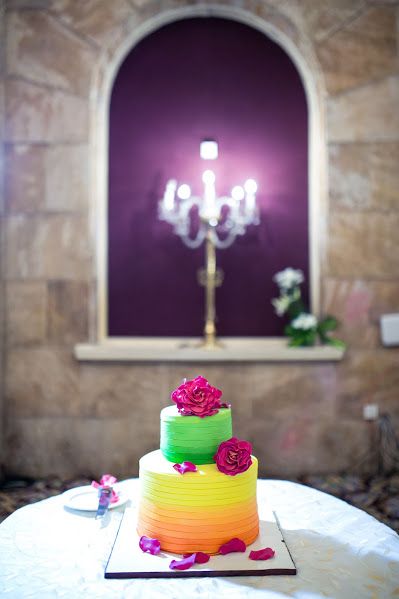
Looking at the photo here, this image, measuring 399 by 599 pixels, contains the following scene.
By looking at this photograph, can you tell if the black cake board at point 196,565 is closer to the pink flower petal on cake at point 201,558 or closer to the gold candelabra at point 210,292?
the pink flower petal on cake at point 201,558

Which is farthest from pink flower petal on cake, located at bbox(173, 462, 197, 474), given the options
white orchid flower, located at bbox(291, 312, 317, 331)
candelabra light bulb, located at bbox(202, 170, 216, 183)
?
candelabra light bulb, located at bbox(202, 170, 216, 183)

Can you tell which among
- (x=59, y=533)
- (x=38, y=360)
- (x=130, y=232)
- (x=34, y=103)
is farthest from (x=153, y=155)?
(x=59, y=533)

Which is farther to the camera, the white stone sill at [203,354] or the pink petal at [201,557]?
the white stone sill at [203,354]

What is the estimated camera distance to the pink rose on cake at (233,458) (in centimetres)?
141

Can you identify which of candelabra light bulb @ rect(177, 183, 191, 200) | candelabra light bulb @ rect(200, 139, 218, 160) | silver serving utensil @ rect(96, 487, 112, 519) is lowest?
silver serving utensil @ rect(96, 487, 112, 519)

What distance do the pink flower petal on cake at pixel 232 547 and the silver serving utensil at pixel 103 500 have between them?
388 mm

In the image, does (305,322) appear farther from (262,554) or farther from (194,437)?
(262,554)

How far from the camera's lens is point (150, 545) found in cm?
137

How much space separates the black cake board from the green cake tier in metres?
0.22

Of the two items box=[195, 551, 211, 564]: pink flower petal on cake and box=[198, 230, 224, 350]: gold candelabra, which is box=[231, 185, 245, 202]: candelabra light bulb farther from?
box=[195, 551, 211, 564]: pink flower petal on cake

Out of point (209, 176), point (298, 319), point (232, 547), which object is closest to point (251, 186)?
point (209, 176)

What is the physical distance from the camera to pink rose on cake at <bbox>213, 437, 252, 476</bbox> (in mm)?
1407

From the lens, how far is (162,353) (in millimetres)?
3385

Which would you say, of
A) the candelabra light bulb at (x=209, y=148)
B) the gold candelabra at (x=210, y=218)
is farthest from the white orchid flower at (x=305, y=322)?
the candelabra light bulb at (x=209, y=148)
